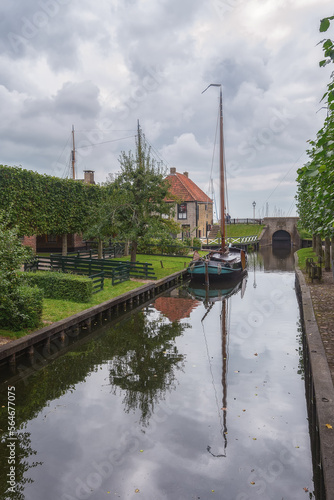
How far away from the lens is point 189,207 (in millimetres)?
53500

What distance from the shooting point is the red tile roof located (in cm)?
5325

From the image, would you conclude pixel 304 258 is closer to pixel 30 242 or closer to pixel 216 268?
pixel 216 268

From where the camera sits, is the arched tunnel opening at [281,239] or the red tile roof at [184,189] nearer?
the red tile roof at [184,189]

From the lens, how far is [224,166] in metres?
29.5

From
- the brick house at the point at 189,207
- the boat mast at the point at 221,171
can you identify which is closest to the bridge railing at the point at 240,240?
the brick house at the point at 189,207

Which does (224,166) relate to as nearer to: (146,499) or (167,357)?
(167,357)

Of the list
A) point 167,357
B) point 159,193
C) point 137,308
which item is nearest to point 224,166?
point 159,193

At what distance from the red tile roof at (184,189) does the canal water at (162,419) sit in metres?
40.1

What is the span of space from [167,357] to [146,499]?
Answer: 6051 millimetres

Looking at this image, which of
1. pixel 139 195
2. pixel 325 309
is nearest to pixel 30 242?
pixel 139 195

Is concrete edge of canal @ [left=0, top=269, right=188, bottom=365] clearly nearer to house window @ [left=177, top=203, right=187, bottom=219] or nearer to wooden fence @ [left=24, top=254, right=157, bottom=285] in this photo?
wooden fence @ [left=24, top=254, right=157, bottom=285]

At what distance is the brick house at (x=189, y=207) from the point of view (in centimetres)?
5303

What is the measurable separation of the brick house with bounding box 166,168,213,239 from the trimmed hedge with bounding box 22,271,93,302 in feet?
117

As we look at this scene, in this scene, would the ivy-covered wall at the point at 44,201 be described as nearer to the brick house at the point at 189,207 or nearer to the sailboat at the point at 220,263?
the sailboat at the point at 220,263
